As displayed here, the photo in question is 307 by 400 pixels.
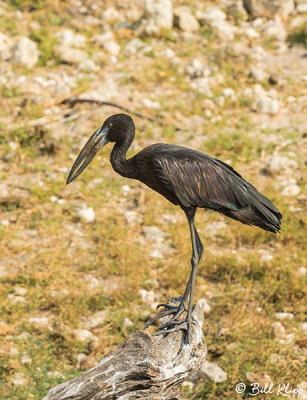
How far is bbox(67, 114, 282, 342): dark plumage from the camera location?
4.32 meters

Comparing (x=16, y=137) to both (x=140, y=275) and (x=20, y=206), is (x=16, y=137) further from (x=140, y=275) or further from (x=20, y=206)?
(x=140, y=275)

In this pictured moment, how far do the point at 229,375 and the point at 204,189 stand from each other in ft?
5.62

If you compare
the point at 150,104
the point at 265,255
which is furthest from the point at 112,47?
the point at 265,255

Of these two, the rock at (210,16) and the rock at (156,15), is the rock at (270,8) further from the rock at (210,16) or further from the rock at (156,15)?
the rock at (156,15)

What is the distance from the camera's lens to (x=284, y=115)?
30.5 ft

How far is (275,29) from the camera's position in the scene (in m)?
11.3

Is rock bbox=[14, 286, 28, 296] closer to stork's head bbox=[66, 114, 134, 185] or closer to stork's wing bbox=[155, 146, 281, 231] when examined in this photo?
stork's head bbox=[66, 114, 134, 185]

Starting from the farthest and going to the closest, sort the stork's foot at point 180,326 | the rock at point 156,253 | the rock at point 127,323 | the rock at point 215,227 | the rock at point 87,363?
the rock at point 215,227
the rock at point 156,253
the rock at point 127,323
the rock at point 87,363
the stork's foot at point 180,326

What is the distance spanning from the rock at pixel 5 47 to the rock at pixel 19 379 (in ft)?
22.3

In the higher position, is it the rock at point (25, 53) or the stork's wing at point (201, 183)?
the stork's wing at point (201, 183)

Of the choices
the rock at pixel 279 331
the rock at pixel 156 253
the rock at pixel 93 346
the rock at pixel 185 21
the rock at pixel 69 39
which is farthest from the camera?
the rock at pixel 185 21

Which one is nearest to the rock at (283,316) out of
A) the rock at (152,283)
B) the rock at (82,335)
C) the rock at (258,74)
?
the rock at (152,283)

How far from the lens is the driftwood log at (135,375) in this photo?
3828mm

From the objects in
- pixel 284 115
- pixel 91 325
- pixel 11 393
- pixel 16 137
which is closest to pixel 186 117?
pixel 284 115
